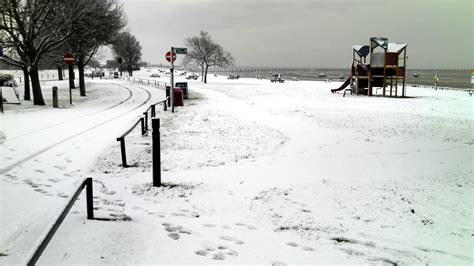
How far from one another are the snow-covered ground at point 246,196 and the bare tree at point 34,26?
9306 mm

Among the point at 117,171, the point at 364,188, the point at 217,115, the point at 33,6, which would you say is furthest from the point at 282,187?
the point at 33,6

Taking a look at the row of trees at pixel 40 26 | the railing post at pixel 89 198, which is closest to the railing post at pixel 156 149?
the railing post at pixel 89 198

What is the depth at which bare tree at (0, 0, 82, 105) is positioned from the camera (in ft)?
63.7

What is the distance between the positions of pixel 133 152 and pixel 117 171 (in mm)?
1741

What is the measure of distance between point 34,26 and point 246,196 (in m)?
18.4

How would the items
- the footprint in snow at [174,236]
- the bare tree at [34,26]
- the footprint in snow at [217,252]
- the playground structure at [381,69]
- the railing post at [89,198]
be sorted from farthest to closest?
the playground structure at [381,69], the bare tree at [34,26], the railing post at [89,198], the footprint in snow at [174,236], the footprint in snow at [217,252]

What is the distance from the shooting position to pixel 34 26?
19703 millimetres

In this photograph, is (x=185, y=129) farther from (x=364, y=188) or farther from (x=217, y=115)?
(x=364, y=188)

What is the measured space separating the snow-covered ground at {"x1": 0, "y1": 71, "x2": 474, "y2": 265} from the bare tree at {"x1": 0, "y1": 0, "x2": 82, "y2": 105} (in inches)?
366

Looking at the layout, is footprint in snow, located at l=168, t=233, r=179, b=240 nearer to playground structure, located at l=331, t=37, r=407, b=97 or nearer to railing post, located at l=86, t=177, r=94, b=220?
railing post, located at l=86, t=177, r=94, b=220

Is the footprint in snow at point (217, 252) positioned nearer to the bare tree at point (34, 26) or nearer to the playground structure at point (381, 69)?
the bare tree at point (34, 26)

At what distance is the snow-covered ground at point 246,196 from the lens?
4.44m

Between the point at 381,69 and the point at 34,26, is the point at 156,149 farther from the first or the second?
the point at 381,69

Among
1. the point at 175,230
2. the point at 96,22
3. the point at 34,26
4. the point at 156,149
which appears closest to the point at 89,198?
the point at 175,230
